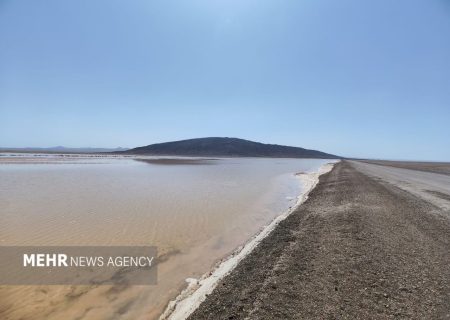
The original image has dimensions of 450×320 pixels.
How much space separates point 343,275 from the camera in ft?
19.6

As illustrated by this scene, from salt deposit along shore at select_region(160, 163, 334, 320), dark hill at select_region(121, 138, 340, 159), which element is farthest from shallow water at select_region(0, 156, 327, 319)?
dark hill at select_region(121, 138, 340, 159)

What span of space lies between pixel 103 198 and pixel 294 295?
1372cm

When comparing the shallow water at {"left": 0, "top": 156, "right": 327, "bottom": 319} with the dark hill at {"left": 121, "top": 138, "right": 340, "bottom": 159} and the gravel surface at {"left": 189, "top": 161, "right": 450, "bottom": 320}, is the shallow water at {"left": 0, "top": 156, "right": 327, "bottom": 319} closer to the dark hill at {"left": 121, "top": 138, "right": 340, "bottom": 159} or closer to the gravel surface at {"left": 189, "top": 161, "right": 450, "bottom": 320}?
the gravel surface at {"left": 189, "top": 161, "right": 450, "bottom": 320}

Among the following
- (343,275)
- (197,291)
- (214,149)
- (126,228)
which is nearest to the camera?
(343,275)

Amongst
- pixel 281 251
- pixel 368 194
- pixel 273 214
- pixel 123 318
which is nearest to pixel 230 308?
pixel 123 318

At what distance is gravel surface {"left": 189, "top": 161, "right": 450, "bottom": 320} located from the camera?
473 centimetres

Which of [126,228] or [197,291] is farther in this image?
[126,228]

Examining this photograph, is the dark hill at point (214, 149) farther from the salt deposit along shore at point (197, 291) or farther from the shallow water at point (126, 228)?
the salt deposit along shore at point (197, 291)

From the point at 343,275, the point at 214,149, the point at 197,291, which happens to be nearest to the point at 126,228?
the point at 197,291

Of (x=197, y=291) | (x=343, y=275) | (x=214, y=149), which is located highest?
(x=214, y=149)

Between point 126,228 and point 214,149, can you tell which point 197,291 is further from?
point 214,149

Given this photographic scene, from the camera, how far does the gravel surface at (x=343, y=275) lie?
473 cm

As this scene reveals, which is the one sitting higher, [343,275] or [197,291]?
[343,275]

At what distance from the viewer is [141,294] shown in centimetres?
626
